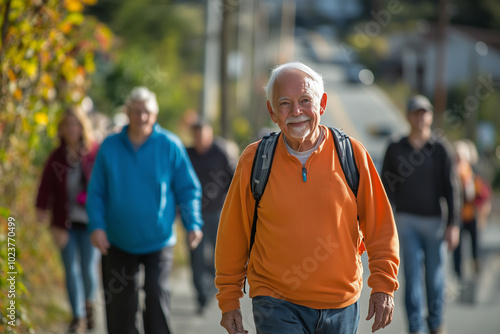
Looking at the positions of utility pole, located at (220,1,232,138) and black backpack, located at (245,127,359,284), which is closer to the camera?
black backpack, located at (245,127,359,284)

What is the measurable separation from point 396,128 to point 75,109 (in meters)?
46.3

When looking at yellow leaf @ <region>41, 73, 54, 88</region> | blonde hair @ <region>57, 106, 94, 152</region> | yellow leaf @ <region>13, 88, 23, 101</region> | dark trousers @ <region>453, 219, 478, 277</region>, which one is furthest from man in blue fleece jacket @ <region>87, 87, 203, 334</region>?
dark trousers @ <region>453, 219, 478, 277</region>

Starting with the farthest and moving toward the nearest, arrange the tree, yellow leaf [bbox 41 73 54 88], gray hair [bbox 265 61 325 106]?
yellow leaf [bbox 41 73 54 88], the tree, gray hair [bbox 265 61 325 106]

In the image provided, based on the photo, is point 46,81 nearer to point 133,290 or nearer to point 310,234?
point 133,290

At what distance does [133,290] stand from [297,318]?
179 centimetres

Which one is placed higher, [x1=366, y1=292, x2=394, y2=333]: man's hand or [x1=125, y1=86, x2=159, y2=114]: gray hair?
[x1=125, y1=86, x2=159, y2=114]: gray hair

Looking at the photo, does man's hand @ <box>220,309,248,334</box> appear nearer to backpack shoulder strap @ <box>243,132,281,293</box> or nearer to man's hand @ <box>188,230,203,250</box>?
backpack shoulder strap @ <box>243,132,281,293</box>

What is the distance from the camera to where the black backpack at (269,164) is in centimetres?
352

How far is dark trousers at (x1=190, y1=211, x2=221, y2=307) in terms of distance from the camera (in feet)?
25.8

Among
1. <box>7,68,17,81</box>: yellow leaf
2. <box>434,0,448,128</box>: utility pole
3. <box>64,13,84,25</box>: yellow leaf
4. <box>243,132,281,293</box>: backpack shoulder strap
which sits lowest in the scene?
<box>243,132,281,293</box>: backpack shoulder strap

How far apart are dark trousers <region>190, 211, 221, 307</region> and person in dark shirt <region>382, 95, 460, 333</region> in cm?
217

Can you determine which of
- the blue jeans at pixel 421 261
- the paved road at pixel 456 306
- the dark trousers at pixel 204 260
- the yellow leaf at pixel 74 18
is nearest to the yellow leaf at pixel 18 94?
the yellow leaf at pixel 74 18

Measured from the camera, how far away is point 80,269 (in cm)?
677

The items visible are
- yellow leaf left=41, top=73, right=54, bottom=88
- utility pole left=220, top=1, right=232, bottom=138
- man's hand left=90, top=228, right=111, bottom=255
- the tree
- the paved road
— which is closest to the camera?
man's hand left=90, top=228, right=111, bottom=255
